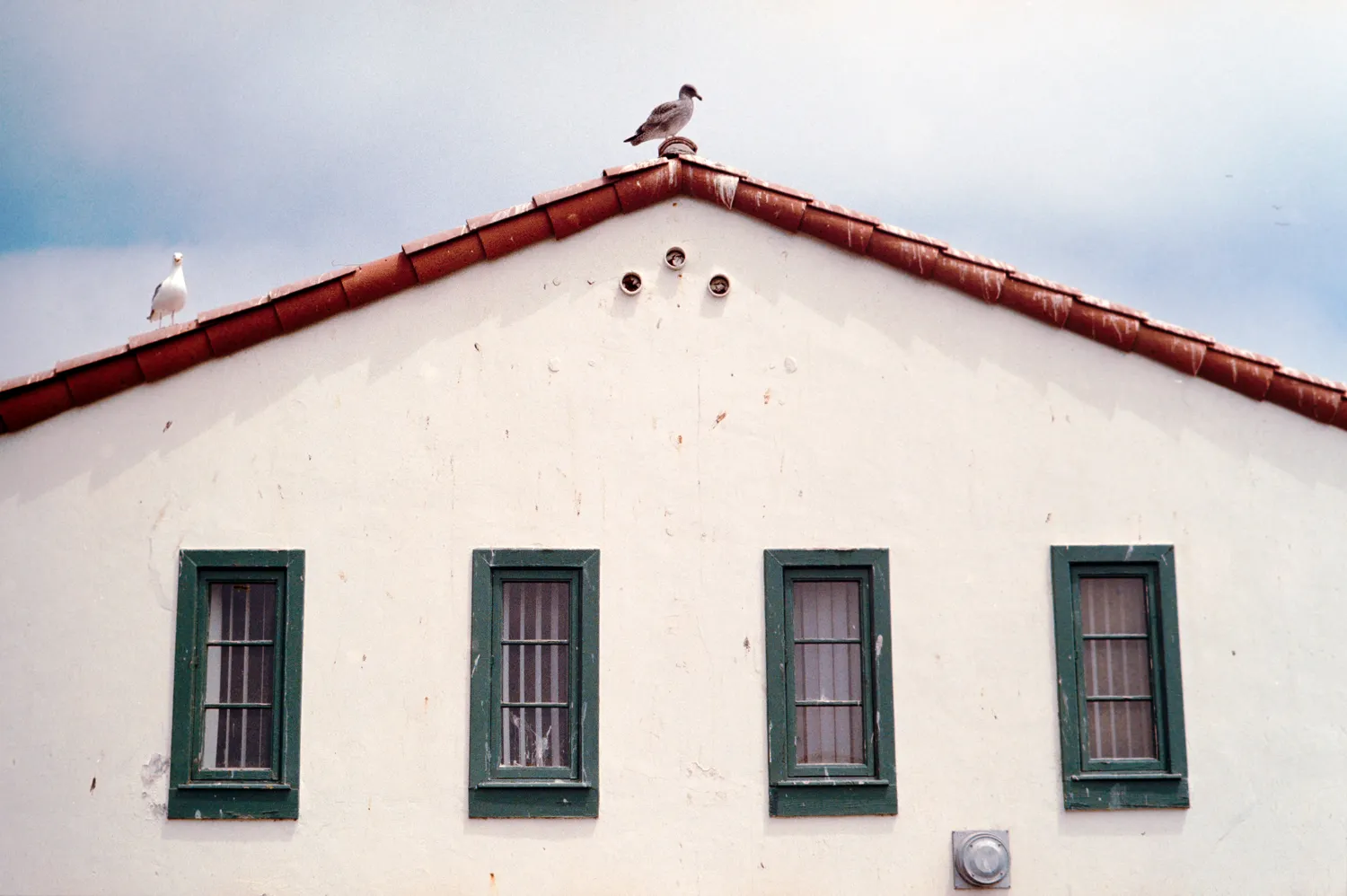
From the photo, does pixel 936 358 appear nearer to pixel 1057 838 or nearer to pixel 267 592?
pixel 1057 838

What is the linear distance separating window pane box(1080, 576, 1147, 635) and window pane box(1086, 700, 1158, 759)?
0.49 metres

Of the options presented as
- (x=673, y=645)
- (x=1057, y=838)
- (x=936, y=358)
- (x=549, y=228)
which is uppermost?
(x=549, y=228)

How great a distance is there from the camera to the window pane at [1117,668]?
10.1m

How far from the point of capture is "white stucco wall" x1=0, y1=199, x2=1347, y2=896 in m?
9.69

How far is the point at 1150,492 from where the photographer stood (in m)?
10.2

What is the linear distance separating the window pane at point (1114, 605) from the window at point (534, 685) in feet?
10.7

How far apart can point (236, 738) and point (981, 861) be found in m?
4.82

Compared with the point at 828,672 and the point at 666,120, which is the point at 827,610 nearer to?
the point at 828,672

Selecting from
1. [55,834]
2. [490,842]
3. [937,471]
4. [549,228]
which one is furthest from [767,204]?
[55,834]

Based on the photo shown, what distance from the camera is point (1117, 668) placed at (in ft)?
33.2

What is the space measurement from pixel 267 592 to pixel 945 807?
181 inches

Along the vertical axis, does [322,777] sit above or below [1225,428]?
below

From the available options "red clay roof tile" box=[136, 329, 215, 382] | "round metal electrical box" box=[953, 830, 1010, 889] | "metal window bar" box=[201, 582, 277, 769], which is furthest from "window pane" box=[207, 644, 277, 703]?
"round metal electrical box" box=[953, 830, 1010, 889]

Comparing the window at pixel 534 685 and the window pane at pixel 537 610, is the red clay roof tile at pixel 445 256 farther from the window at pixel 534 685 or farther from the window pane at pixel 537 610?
the window pane at pixel 537 610
